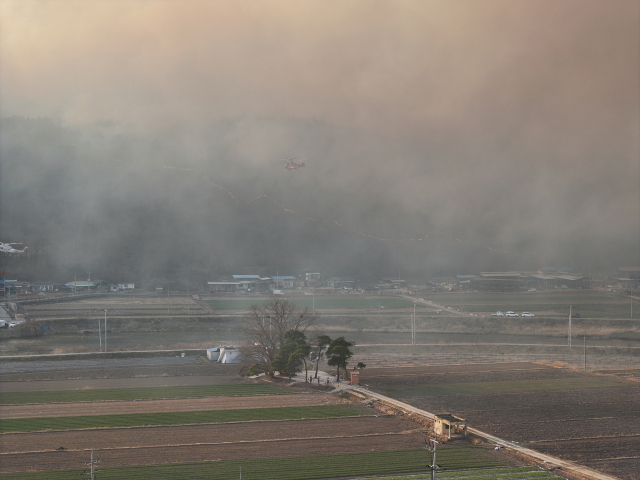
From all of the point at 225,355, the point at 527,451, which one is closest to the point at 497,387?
the point at 527,451

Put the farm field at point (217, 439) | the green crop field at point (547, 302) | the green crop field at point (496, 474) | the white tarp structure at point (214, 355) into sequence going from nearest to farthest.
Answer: the green crop field at point (496, 474)
the farm field at point (217, 439)
the white tarp structure at point (214, 355)
the green crop field at point (547, 302)

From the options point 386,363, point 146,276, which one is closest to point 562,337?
point 386,363

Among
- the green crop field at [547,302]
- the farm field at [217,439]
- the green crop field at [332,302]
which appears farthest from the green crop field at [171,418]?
→ the green crop field at [547,302]

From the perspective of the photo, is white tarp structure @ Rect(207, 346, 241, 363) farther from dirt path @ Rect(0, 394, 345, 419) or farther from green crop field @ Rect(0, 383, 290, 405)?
dirt path @ Rect(0, 394, 345, 419)

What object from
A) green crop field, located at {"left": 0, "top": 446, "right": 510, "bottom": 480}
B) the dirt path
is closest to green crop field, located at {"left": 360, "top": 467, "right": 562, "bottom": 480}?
green crop field, located at {"left": 0, "top": 446, "right": 510, "bottom": 480}

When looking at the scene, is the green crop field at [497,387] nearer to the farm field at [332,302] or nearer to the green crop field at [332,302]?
the farm field at [332,302]
